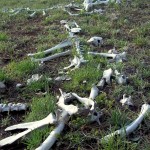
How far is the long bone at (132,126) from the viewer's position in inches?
145

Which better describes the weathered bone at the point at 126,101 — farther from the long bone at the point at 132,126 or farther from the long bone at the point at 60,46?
the long bone at the point at 60,46

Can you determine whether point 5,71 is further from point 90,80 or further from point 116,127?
point 116,127

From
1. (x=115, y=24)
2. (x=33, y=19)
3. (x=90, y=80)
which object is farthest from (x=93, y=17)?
(x=90, y=80)

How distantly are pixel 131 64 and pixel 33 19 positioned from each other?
173 inches

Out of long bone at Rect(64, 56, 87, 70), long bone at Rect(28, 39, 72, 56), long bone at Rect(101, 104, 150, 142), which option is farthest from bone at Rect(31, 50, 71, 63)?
long bone at Rect(101, 104, 150, 142)

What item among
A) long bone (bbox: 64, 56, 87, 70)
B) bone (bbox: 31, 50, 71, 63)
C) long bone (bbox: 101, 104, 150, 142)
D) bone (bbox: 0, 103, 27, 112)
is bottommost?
bone (bbox: 31, 50, 71, 63)

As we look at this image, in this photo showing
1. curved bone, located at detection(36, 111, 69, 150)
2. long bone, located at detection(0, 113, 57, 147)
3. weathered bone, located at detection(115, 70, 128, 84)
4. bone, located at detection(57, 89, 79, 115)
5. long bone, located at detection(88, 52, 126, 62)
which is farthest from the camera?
long bone, located at detection(88, 52, 126, 62)

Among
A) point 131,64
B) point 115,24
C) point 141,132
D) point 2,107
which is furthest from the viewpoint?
point 115,24

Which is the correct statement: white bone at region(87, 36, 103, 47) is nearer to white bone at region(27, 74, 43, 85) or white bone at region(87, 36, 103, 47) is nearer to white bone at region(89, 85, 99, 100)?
white bone at region(27, 74, 43, 85)

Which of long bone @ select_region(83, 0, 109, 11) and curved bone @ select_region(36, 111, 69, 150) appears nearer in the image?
curved bone @ select_region(36, 111, 69, 150)

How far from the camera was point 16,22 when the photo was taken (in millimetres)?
9172

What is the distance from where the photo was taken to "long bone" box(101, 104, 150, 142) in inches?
145

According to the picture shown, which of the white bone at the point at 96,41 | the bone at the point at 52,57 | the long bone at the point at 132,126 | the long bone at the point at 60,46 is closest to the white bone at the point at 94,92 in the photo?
the long bone at the point at 132,126

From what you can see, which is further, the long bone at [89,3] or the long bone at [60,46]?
the long bone at [89,3]
